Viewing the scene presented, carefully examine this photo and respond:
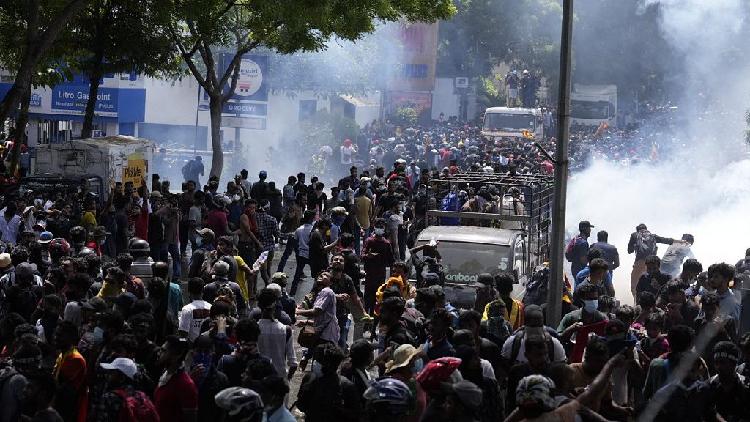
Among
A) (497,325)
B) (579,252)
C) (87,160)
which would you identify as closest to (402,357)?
(497,325)

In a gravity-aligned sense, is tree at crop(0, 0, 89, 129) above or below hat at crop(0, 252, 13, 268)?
above

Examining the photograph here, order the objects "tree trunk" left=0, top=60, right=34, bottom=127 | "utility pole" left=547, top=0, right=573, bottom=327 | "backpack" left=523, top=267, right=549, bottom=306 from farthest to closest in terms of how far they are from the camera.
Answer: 1. "tree trunk" left=0, top=60, right=34, bottom=127
2. "backpack" left=523, top=267, right=549, bottom=306
3. "utility pole" left=547, top=0, right=573, bottom=327

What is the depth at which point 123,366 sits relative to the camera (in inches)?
288

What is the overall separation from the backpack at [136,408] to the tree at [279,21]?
1603cm

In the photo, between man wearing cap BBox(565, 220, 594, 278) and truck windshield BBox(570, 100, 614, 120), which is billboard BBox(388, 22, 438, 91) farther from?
man wearing cap BBox(565, 220, 594, 278)

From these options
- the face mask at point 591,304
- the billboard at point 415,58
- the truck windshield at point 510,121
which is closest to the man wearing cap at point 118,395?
the face mask at point 591,304

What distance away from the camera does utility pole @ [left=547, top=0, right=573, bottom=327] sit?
11555mm

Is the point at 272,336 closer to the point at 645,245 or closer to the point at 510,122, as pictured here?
the point at 645,245

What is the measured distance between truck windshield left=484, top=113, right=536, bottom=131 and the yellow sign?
2735 centimetres

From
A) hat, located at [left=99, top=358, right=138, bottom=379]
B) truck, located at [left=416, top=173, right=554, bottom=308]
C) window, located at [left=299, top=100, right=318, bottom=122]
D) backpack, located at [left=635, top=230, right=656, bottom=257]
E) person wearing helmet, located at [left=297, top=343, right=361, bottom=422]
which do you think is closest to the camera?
hat, located at [left=99, top=358, right=138, bottom=379]

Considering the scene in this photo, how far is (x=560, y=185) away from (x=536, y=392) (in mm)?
5353

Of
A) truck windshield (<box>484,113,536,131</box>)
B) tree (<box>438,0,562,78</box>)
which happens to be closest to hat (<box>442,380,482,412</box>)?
truck windshield (<box>484,113,536,131</box>)

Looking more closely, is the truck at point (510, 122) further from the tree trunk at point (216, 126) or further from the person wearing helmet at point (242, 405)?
the person wearing helmet at point (242, 405)

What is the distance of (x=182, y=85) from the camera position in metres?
48.2
